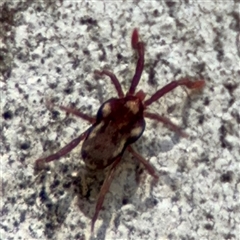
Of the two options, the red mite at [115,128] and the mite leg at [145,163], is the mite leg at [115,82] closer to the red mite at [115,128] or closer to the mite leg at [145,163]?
the red mite at [115,128]

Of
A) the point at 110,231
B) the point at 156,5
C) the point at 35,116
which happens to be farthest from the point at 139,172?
the point at 156,5

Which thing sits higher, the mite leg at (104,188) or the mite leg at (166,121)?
the mite leg at (166,121)

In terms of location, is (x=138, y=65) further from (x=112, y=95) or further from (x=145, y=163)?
(x=145, y=163)

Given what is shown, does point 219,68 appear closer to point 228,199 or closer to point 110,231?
point 228,199

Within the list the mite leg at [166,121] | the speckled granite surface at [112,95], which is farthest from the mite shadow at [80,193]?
the mite leg at [166,121]

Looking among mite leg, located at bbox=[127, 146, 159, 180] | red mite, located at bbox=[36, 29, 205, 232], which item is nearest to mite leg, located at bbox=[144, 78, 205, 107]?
red mite, located at bbox=[36, 29, 205, 232]

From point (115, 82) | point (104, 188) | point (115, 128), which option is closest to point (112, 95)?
point (115, 82)

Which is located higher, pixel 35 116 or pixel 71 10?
pixel 71 10
